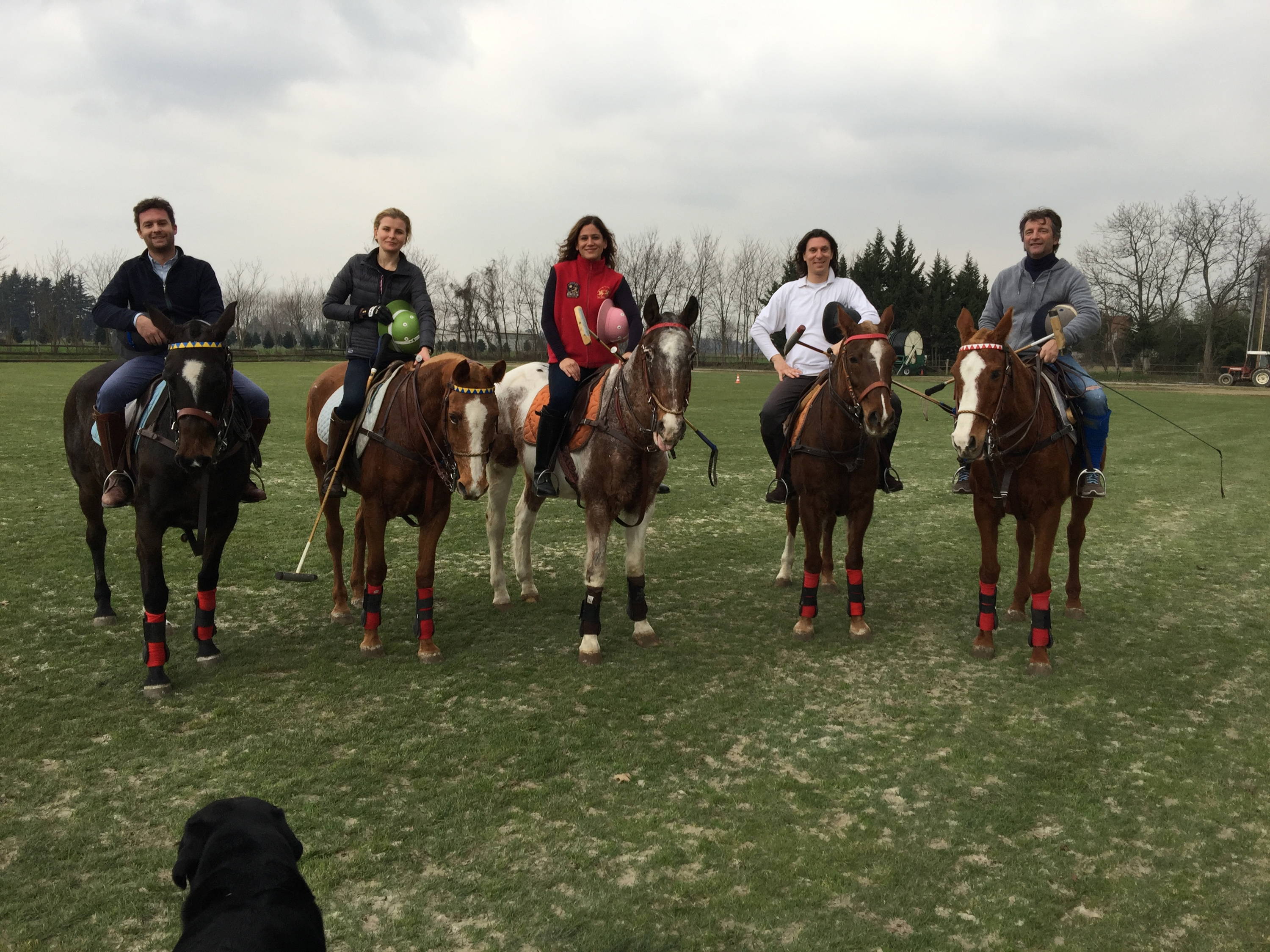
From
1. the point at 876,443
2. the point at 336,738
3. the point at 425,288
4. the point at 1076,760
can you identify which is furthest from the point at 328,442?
the point at 1076,760

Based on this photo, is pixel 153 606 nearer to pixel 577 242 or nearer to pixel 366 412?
pixel 366 412

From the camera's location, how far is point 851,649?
5.96 meters

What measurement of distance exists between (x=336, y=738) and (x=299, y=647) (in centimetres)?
156

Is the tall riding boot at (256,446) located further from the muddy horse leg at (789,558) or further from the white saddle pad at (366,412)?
the muddy horse leg at (789,558)

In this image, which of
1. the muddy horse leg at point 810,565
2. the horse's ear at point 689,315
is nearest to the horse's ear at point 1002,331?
the muddy horse leg at point 810,565

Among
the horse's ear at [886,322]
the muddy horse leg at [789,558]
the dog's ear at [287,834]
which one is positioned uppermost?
the horse's ear at [886,322]

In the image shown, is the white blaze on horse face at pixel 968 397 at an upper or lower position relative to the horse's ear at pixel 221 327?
lower

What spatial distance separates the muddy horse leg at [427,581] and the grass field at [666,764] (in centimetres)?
16

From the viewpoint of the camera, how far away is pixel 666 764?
419cm

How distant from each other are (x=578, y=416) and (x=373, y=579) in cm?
180

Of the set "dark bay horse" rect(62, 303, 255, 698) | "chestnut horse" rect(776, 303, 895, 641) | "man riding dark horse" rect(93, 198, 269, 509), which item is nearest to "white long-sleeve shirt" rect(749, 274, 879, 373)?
"chestnut horse" rect(776, 303, 895, 641)

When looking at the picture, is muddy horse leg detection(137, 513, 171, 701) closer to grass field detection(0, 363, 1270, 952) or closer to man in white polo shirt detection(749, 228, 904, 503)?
grass field detection(0, 363, 1270, 952)

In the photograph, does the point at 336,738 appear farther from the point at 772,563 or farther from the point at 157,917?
the point at 772,563

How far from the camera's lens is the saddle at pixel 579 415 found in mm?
5785
